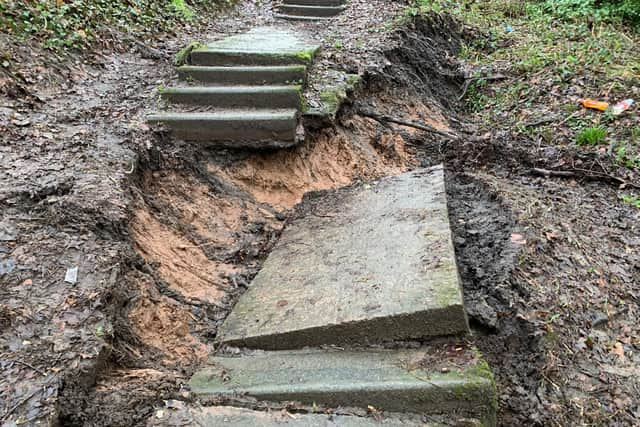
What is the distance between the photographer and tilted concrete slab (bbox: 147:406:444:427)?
2.00 metres

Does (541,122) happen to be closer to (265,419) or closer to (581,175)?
(581,175)

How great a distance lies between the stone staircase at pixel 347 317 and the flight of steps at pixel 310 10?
193 inches

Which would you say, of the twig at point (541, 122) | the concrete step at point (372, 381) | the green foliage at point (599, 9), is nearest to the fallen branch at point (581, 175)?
the twig at point (541, 122)

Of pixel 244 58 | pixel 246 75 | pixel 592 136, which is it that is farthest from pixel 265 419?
pixel 592 136

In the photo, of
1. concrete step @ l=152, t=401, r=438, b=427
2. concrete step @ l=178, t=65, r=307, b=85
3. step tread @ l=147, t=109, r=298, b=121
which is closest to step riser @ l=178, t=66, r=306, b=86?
concrete step @ l=178, t=65, r=307, b=85

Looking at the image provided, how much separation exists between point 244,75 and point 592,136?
11.9 feet

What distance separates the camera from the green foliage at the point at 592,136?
4773 millimetres

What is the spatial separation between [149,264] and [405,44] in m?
5.09

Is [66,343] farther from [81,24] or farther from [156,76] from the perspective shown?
[81,24]

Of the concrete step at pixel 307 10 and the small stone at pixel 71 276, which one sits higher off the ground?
the concrete step at pixel 307 10

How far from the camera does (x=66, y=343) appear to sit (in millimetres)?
2047

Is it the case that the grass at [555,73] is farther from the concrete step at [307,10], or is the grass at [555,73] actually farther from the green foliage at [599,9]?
the concrete step at [307,10]

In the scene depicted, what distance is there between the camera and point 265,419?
204 cm

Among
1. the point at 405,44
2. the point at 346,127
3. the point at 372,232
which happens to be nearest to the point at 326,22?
the point at 405,44
